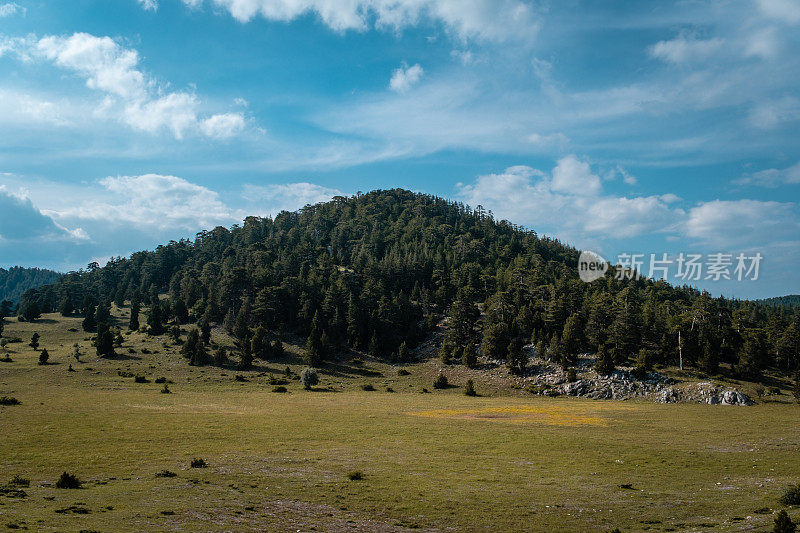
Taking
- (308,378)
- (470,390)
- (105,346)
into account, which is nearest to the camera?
(470,390)

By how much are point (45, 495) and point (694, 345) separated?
129 metres

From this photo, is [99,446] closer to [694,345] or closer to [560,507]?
[560,507]

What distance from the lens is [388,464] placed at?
36.2m

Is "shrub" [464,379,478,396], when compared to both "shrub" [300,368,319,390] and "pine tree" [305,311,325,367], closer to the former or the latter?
"shrub" [300,368,319,390]

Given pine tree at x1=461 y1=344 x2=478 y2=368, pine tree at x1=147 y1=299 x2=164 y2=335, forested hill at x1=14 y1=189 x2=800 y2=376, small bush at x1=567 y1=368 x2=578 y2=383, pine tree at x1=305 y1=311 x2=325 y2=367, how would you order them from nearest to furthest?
small bush at x1=567 y1=368 x2=578 y2=383
forested hill at x1=14 y1=189 x2=800 y2=376
pine tree at x1=461 y1=344 x2=478 y2=368
pine tree at x1=305 y1=311 x2=325 y2=367
pine tree at x1=147 y1=299 x2=164 y2=335

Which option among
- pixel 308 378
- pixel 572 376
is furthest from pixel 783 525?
pixel 308 378

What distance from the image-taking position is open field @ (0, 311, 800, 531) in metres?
23.4

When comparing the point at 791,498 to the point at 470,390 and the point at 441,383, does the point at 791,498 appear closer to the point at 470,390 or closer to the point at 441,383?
the point at 470,390

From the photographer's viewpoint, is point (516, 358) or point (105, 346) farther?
point (105, 346)

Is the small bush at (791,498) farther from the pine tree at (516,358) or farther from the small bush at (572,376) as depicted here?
the pine tree at (516,358)

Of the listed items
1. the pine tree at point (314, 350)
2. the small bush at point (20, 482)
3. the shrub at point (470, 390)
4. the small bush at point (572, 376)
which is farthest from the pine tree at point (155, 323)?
the small bush at point (572, 376)

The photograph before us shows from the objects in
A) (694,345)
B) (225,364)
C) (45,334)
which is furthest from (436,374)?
(45,334)

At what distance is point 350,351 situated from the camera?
139750 millimetres

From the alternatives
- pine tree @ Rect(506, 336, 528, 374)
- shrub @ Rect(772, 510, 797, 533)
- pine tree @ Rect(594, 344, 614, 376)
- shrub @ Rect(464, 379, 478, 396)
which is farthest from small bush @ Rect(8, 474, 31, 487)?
pine tree @ Rect(594, 344, 614, 376)
